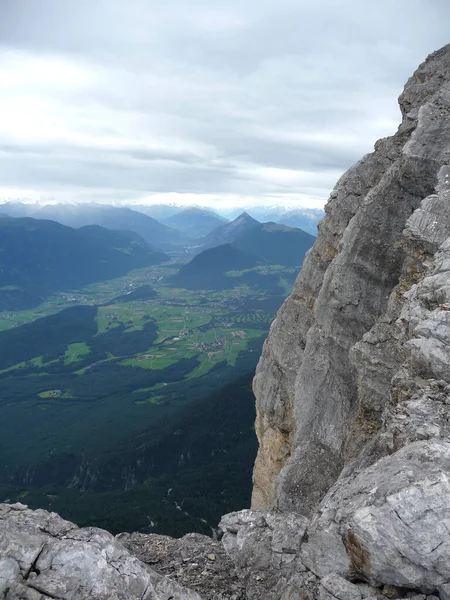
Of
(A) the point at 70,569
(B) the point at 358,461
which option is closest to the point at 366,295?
(B) the point at 358,461

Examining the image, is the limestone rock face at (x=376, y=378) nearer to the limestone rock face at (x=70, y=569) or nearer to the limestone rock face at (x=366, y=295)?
the limestone rock face at (x=366, y=295)

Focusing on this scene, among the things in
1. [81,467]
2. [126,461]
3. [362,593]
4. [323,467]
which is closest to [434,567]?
[362,593]

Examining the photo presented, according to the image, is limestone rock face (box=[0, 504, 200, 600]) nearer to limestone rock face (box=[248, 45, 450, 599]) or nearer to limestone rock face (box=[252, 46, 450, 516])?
limestone rock face (box=[248, 45, 450, 599])

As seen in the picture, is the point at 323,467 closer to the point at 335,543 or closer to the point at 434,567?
the point at 335,543

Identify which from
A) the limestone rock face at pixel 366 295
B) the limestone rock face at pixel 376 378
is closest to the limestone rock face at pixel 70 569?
the limestone rock face at pixel 376 378

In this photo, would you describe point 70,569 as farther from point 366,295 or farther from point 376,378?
point 366,295

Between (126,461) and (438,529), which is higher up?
(438,529)
